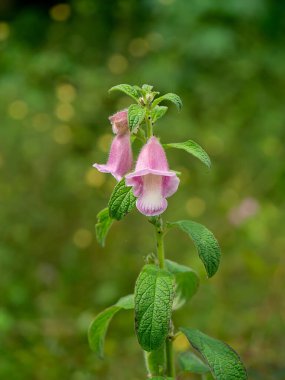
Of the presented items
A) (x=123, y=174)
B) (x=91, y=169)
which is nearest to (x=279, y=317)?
(x=91, y=169)

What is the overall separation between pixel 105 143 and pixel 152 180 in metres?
1.95

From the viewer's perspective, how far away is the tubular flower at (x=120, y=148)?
1002 mm

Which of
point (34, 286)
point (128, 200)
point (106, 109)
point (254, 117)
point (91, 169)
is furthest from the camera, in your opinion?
point (254, 117)

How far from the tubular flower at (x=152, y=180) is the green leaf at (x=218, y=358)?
0.23 metres

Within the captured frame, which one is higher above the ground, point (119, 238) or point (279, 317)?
point (119, 238)

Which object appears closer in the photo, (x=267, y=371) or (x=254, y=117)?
(x=267, y=371)

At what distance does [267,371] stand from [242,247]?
1.02 meters

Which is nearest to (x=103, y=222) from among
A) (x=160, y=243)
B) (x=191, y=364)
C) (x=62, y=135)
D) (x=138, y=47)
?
(x=160, y=243)

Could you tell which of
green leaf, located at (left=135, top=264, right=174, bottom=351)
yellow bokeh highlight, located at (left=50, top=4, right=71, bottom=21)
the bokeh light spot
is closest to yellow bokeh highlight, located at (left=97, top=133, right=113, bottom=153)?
the bokeh light spot

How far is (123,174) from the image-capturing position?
3.39 ft

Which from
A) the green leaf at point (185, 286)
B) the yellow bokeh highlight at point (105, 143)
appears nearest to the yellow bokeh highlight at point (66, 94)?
the yellow bokeh highlight at point (105, 143)

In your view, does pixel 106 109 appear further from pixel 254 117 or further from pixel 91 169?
pixel 254 117

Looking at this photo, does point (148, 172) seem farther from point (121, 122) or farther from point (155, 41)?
point (155, 41)

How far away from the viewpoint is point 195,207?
9.22 ft
